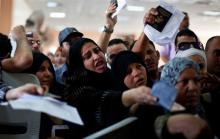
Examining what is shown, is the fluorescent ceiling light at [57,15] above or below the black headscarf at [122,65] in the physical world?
below

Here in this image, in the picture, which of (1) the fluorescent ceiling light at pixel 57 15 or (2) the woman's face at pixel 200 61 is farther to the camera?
(1) the fluorescent ceiling light at pixel 57 15

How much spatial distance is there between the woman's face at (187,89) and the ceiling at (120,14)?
219 inches

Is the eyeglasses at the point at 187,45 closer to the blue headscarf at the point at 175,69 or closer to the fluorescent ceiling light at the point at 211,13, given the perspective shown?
the blue headscarf at the point at 175,69

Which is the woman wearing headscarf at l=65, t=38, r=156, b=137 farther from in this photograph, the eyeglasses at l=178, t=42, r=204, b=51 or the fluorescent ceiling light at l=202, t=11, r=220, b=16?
the fluorescent ceiling light at l=202, t=11, r=220, b=16

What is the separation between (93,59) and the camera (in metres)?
2.21

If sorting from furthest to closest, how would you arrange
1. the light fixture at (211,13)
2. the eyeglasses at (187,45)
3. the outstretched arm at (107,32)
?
the light fixture at (211,13), the outstretched arm at (107,32), the eyeglasses at (187,45)

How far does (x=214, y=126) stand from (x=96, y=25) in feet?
25.4

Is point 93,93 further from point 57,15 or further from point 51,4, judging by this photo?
point 57,15

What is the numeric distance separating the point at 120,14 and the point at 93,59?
6.35 m

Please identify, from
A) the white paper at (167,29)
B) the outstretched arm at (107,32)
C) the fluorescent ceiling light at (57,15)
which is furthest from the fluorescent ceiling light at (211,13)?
the white paper at (167,29)

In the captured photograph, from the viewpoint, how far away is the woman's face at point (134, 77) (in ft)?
6.57

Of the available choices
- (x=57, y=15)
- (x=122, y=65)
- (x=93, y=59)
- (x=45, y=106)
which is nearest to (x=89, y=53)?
(x=93, y=59)

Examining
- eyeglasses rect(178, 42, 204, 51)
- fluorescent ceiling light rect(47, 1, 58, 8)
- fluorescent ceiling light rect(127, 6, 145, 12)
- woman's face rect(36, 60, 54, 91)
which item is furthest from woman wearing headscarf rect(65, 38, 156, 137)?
fluorescent ceiling light rect(127, 6, 145, 12)

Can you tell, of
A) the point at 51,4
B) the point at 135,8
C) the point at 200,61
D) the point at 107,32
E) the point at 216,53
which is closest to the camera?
the point at 200,61
